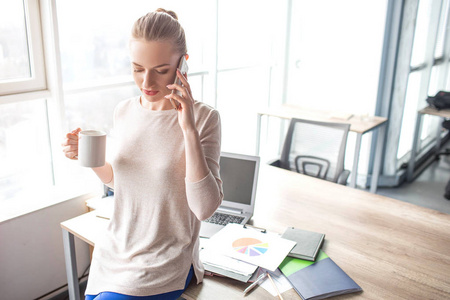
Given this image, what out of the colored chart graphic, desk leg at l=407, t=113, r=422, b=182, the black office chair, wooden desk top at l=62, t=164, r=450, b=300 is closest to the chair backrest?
the black office chair

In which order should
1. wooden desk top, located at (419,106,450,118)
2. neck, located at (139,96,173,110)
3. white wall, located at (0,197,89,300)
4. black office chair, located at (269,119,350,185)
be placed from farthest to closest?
wooden desk top, located at (419,106,450,118) < black office chair, located at (269,119,350,185) < white wall, located at (0,197,89,300) < neck, located at (139,96,173,110)

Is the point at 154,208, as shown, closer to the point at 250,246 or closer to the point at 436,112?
the point at 250,246

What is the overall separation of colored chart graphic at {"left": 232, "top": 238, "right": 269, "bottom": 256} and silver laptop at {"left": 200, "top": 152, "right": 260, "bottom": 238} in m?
0.23

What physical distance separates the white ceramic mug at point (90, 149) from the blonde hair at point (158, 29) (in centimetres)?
37

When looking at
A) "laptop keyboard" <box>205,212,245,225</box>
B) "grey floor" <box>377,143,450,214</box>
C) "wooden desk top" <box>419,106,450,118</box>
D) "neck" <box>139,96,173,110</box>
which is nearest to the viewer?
"neck" <box>139,96,173,110</box>

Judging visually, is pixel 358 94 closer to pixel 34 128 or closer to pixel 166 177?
pixel 34 128

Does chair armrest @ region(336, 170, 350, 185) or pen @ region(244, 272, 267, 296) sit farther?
chair armrest @ region(336, 170, 350, 185)

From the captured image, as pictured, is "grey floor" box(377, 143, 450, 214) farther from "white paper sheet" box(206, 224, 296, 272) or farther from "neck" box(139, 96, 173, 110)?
"neck" box(139, 96, 173, 110)

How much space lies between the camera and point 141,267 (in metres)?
1.29

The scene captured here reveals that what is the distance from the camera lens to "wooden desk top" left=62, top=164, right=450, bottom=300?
1404mm

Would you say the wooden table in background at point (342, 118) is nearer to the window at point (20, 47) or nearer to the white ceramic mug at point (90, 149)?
the window at point (20, 47)

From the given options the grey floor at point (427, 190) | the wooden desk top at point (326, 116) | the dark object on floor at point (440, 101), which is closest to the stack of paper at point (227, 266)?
the wooden desk top at point (326, 116)

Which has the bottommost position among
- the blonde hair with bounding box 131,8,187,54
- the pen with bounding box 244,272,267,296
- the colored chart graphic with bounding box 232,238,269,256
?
the pen with bounding box 244,272,267,296

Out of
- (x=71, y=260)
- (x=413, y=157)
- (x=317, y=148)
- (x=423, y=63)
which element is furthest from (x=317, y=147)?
(x=423, y=63)
